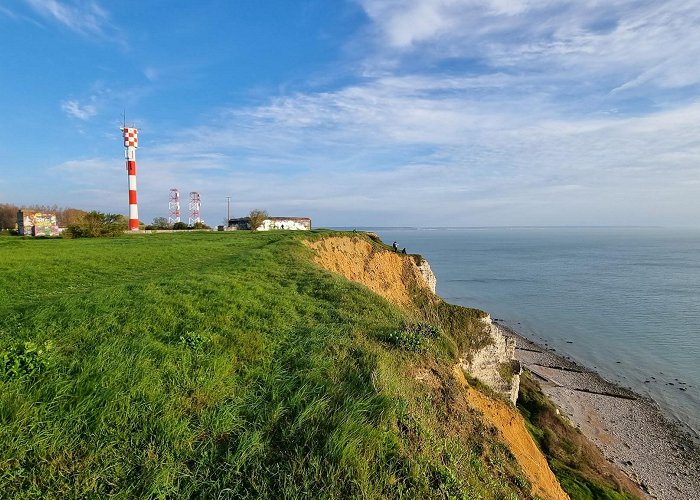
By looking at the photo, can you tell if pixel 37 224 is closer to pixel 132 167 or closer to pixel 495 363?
pixel 132 167

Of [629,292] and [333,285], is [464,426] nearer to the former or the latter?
[333,285]

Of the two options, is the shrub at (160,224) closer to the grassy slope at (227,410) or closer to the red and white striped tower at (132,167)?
the red and white striped tower at (132,167)

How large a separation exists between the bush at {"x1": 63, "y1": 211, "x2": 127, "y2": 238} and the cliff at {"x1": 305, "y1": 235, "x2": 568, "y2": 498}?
20502 mm

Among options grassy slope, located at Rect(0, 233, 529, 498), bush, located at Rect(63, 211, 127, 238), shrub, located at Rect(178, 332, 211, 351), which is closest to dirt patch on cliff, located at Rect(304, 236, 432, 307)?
grassy slope, located at Rect(0, 233, 529, 498)

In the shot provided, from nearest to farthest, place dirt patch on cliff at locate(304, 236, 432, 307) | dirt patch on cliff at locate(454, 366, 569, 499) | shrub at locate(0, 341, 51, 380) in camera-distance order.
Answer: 1. shrub at locate(0, 341, 51, 380)
2. dirt patch on cliff at locate(454, 366, 569, 499)
3. dirt patch on cliff at locate(304, 236, 432, 307)

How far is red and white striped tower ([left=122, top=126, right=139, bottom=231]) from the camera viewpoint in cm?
4712

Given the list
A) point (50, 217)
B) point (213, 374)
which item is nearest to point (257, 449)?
point (213, 374)

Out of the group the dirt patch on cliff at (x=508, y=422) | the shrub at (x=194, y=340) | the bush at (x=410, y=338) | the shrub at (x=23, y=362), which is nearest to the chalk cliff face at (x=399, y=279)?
the dirt patch on cliff at (x=508, y=422)

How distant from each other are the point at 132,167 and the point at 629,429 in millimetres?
54601

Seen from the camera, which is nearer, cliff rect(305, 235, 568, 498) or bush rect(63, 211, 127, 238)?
cliff rect(305, 235, 568, 498)

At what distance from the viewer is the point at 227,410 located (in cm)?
490

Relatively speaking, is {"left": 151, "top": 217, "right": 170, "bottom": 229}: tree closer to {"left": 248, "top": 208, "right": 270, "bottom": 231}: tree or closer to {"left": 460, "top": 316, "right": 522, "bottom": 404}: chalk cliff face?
{"left": 248, "top": 208, "right": 270, "bottom": 231}: tree

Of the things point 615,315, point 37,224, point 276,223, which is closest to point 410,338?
point 615,315

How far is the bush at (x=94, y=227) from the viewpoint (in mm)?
31453
